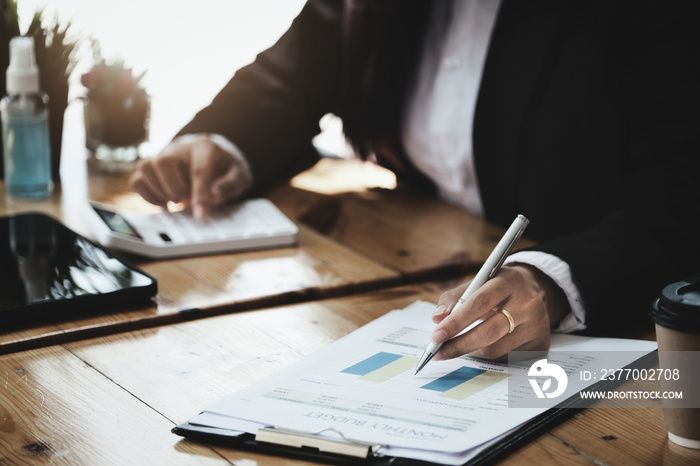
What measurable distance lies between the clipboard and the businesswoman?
13cm

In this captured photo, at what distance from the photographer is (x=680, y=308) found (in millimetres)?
593

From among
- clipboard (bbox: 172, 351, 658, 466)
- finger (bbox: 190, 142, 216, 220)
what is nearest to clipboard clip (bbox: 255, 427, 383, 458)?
clipboard (bbox: 172, 351, 658, 466)

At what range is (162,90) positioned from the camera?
2730 millimetres

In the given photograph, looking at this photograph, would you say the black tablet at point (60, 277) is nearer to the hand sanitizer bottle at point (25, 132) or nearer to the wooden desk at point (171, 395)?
the wooden desk at point (171, 395)

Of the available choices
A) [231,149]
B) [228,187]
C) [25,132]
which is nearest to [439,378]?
[228,187]

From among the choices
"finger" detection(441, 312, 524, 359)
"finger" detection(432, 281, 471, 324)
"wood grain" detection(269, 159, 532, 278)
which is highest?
"finger" detection(432, 281, 471, 324)

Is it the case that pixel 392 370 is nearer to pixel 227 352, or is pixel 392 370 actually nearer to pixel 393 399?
pixel 393 399

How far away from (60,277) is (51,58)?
0.70 metres

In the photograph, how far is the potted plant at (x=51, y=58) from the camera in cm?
145

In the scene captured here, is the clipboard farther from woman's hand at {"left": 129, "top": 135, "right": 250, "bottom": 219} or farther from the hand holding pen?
woman's hand at {"left": 129, "top": 135, "right": 250, "bottom": 219}

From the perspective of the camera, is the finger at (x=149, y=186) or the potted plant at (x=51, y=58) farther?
the potted plant at (x=51, y=58)

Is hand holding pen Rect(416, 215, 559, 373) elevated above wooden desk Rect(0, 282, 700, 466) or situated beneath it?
elevated above

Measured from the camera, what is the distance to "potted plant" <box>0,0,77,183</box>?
4.77 feet

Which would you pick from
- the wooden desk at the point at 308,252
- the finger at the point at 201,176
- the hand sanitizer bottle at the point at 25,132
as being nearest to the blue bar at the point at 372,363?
the wooden desk at the point at 308,252
